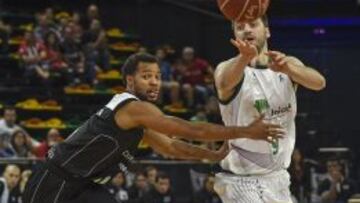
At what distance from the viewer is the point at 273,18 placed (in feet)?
71.3

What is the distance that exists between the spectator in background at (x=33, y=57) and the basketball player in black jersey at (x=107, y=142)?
1145 centimetres

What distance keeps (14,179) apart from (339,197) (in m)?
4.98

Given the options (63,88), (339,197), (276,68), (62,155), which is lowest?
(339,197)

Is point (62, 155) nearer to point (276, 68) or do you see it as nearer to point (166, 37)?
point (276, 68)

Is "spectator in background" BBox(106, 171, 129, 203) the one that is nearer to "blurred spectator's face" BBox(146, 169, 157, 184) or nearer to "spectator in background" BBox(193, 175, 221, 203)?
"blurred spectator's face" BBox(146, 169, 157, 184)

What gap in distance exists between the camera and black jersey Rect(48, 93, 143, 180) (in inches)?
235

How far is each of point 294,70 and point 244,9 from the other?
0.62 m

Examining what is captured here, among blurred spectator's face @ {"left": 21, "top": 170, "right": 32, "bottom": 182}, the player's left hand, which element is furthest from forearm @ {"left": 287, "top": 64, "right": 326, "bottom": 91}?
blurred spectator's face @ {"left": 21, "top": 170, "right": 32, "bottom": 182}

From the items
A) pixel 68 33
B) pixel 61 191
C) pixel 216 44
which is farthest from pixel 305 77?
pixel 216 44

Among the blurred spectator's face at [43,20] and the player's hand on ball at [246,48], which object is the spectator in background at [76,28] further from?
the player's hand on ball at [246,48]

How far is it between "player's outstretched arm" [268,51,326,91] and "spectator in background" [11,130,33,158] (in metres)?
8.78

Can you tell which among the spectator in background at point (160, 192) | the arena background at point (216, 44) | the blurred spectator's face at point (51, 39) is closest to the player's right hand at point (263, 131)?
the spectator in background at point (160, 192)

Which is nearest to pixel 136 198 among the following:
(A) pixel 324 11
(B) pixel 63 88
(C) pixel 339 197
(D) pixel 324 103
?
(C) pixel 339 197

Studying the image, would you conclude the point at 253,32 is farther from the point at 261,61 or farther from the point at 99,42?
the point at 99,42
